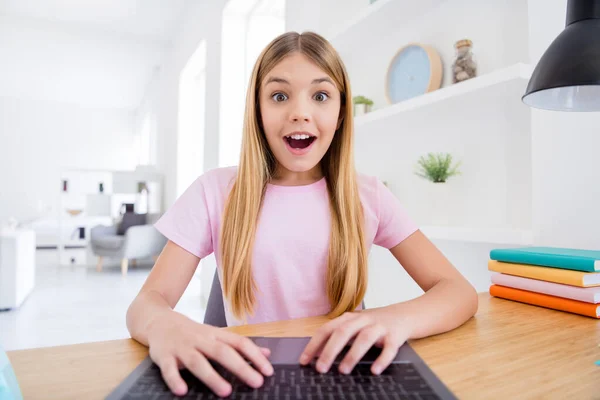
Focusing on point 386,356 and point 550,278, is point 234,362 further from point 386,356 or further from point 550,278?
point 550,278

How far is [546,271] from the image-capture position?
86 cm

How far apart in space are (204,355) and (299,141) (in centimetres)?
58

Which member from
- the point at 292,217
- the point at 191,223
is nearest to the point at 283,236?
the point at 292,217

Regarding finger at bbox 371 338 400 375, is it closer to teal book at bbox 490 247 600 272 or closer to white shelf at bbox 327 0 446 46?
teal book at bbox 490 247 600 272

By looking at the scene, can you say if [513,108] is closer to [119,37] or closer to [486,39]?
[486,39]

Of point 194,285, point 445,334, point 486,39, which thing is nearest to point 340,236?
point 445,334

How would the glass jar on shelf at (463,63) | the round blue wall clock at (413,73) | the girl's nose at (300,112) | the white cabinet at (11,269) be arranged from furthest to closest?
the white cabinet at (11,269) → the round blue wall clock at (413,73) → the glass jar on shelf at (463,63) → the girl's nose at (300,112)

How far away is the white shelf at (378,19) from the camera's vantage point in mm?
1471

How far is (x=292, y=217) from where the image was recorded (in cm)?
101

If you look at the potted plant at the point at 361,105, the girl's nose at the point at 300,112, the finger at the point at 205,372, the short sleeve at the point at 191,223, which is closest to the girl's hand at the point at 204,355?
the finger at the point at 205,372

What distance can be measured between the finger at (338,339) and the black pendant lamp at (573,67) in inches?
22.6

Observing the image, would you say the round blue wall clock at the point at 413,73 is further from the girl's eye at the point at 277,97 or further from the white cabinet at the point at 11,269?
the white cabinet at the point at 11,269

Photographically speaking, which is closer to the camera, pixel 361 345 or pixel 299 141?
pixel 361 345

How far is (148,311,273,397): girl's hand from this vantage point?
0.45 meters
